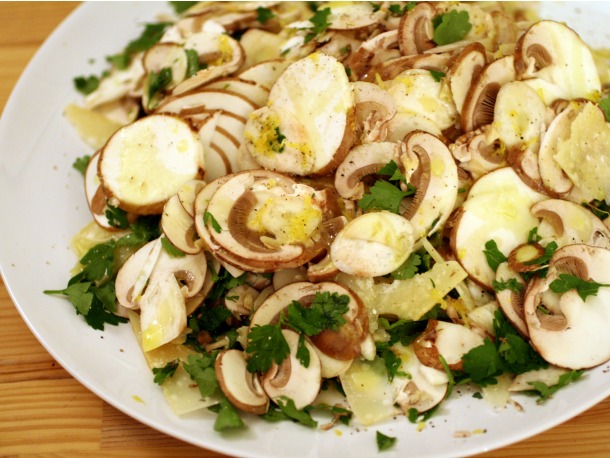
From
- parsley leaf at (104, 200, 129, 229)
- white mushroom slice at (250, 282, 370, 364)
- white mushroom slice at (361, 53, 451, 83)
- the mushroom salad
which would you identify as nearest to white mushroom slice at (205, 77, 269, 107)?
the mushroom salad

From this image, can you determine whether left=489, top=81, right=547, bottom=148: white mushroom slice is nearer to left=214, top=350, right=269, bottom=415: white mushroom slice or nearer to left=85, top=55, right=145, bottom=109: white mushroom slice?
left=214, top=350, right=269, bottom=415: white mushroom slice

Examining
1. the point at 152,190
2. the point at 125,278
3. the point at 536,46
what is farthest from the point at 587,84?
the point at 125,278

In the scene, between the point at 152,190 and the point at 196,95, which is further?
the point at 196,95

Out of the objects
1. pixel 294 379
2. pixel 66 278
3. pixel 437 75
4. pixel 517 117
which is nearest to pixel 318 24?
pixel 437 75

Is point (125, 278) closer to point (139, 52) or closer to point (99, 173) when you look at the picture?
point (99, 173)

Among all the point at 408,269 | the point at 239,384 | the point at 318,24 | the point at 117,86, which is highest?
the point at 318,24

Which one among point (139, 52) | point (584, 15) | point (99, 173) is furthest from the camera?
point (139, 52)

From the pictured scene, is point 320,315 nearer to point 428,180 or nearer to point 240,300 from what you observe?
point 240,300

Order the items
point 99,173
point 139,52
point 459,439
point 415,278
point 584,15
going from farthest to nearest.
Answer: point 139,52
point 584,15
point 99,173
point 415,278
point 459,439
